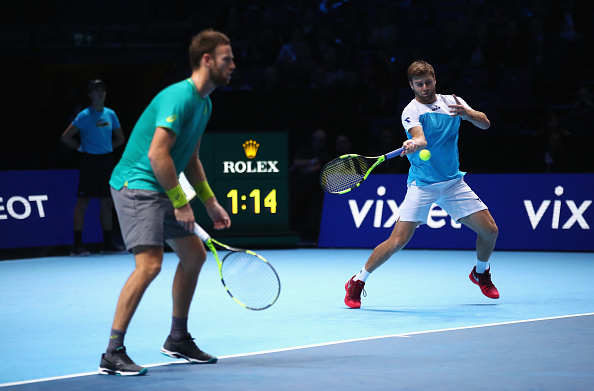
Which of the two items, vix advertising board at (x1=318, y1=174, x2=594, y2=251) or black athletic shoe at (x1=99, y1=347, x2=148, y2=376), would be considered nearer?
black athletic shoe at (x1=99, y1=347, x2=148, y2=376)

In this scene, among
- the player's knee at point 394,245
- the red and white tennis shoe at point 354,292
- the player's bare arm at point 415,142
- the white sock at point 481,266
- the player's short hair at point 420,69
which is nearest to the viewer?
the player's bare arm at point 415,142

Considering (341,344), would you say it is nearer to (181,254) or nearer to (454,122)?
(181,254)

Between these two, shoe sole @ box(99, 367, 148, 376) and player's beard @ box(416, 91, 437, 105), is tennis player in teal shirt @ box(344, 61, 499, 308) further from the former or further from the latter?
shoe sole @ box(99, 367, 148, 376)

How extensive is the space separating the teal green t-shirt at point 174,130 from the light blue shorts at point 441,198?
2803mm

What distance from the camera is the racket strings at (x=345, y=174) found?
7.54 metres

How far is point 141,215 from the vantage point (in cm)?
503

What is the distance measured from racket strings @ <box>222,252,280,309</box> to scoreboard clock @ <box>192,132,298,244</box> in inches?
258

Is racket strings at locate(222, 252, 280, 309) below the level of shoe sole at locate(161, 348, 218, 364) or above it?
above

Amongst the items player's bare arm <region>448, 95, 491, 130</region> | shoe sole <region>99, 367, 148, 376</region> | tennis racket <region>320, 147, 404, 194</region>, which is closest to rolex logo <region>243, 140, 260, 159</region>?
tennis racket <region>320, 147, 404, 194</region>

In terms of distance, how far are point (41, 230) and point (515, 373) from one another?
7.82 meters

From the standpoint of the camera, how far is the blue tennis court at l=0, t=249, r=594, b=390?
498 centimetres

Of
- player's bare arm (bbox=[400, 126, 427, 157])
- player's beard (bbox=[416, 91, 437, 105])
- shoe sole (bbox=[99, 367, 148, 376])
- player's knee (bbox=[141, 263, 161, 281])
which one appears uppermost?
player's beard (bbox=[416, 91, 437, 105])

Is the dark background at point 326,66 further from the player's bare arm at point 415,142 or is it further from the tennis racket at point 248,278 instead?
the tennis racket at point 248,278

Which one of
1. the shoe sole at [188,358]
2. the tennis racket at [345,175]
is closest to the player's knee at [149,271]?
the shoe sole at [188,358]
